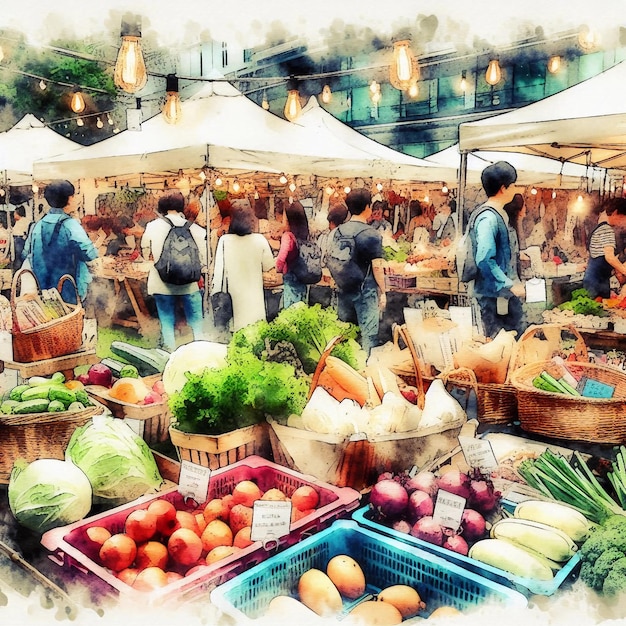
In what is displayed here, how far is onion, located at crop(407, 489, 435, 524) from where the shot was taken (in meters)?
2.20

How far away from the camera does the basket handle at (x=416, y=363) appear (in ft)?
7.61

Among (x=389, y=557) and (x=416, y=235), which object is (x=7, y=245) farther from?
(x=389, y=557)

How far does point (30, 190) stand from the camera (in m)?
2.50

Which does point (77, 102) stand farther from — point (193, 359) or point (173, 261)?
point (193, 359)

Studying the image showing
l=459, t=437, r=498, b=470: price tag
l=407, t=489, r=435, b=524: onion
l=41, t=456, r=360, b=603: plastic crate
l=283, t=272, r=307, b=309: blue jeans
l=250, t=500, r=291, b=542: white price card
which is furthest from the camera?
l=283, t=272, r=307, b=309: blue jeans

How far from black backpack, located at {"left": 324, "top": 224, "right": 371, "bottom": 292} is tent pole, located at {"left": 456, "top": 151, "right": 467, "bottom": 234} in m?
0.33

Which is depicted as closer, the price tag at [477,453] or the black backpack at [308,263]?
the price tag at [477,453]

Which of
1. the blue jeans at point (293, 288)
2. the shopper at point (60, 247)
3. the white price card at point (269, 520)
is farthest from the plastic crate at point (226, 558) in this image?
the shopper at point (60, 247)

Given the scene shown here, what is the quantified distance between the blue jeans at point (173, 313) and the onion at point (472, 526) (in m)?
1.17

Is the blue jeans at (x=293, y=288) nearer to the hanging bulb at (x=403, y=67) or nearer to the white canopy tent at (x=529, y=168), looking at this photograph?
the white canopy tent at (x=529, y=168)

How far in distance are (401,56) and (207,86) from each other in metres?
0.71

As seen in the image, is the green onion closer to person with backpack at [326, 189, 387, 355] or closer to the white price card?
person with backpack at [326, 189, 387, 355]

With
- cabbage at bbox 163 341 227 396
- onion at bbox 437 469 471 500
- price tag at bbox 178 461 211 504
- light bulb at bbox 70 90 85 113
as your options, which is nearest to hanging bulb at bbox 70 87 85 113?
light bulb at bbox 70 90 85 113

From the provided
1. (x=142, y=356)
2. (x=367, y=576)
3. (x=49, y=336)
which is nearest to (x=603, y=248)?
(x=367, y=576)
